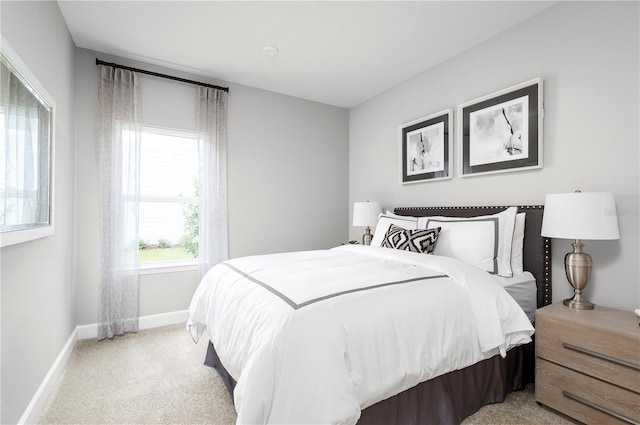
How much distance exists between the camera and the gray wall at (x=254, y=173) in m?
2.94

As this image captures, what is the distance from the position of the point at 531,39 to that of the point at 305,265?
100 inches

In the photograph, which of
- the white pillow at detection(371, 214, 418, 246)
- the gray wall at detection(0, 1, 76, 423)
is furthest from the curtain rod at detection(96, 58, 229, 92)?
the white pillow at detection(371, 214, 418, 246)

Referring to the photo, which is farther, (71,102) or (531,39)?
(71,102)

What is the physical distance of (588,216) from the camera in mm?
1749

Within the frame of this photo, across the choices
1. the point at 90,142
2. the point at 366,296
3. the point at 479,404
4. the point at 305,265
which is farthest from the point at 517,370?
the point at 90,142

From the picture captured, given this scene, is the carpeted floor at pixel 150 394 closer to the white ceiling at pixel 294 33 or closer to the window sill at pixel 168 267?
the window sill at pixel 168 267

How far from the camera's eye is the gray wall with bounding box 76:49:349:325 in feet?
9.66

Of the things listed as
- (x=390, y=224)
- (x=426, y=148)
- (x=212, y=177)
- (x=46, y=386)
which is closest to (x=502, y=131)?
(x=426, y=148)

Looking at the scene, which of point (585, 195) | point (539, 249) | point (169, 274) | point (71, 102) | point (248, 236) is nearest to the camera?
point (585, 195)

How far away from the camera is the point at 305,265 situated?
211cm

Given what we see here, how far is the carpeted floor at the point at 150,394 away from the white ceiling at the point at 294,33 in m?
2.79

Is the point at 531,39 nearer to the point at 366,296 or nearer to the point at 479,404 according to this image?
the point at 366,296

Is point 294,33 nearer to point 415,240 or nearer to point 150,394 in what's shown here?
point 415,240

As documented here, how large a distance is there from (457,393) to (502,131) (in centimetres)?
210
